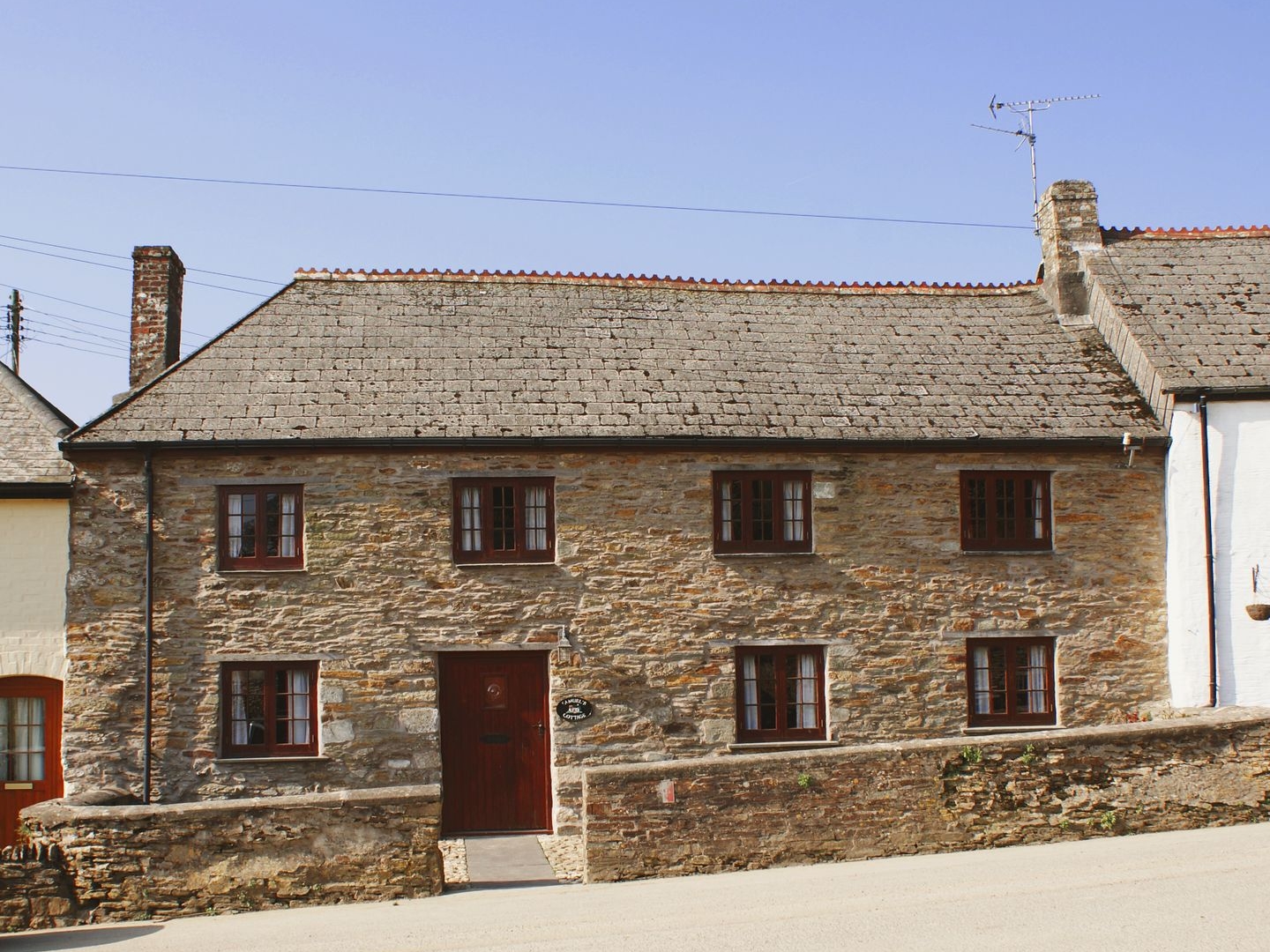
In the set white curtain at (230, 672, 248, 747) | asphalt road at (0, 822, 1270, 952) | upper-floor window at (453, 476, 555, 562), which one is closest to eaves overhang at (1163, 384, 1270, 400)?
asphalt road at (0, 822, 1270, 952)

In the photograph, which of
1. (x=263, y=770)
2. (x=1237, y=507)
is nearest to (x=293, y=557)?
(x=263, y=770)

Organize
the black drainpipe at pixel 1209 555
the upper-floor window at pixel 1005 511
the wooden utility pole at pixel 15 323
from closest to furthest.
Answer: the black drainpipe at pixel 1209 555 < the upper-floor window at pixel 1005 511 < the wooden utility pole at pixel 15 323

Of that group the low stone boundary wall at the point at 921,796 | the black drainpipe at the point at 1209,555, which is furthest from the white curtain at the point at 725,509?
the black drainpipe at the point at 1209,555

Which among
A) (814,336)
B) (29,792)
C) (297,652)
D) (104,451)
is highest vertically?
(814,336)

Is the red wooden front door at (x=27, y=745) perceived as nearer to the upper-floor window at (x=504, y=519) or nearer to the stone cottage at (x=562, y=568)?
the stone cottage at (x=562, y=568)

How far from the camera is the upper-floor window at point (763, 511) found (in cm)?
1650

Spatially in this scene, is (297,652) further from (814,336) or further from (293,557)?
(814,336)

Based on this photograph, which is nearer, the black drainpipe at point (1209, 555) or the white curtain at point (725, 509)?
the black drainpipe at point (1209, 555)

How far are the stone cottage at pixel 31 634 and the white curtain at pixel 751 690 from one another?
8.61 m

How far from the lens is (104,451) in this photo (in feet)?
51.2

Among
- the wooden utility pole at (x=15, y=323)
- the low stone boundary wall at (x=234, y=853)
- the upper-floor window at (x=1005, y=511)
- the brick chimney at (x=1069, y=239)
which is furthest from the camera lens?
the wooden utility pole at (x=15, y=323)

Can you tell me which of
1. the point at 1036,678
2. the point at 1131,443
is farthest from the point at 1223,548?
the point at 1036,678

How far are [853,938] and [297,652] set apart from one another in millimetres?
8739

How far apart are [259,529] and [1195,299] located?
45.6 ft
